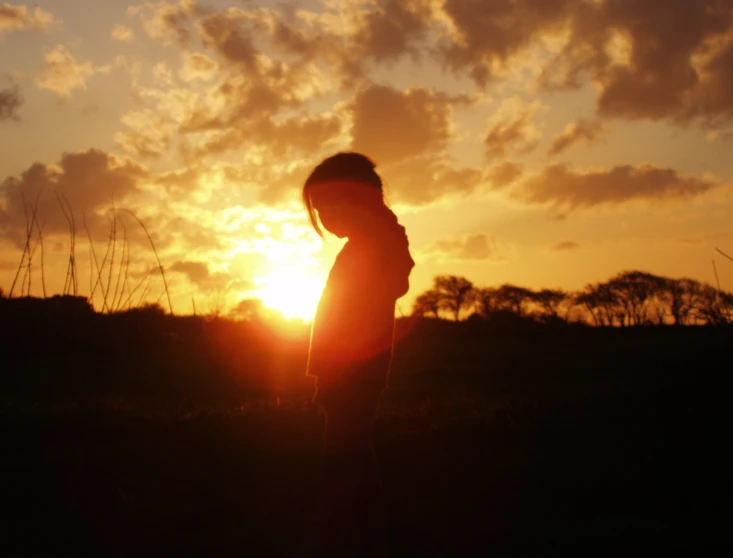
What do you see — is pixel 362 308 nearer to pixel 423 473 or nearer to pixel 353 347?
pixel 353 347

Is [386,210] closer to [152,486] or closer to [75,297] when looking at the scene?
[152,486]

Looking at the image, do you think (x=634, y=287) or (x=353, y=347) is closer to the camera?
(x=353, y=347)

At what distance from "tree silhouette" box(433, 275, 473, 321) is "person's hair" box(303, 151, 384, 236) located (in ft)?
123

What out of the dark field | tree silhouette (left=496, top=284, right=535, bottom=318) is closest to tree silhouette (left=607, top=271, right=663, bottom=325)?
tree silhouette (left=496, top=284, right=535, bottom=318)

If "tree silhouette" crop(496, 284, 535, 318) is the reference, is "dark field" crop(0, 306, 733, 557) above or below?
below

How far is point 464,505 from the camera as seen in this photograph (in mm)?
4406

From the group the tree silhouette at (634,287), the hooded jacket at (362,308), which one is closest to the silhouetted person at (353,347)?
the hooded jacket at (362,308)

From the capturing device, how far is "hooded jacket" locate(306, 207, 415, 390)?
3021mm

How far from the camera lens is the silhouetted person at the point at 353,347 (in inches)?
118

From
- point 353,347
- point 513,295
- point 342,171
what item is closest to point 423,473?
point 353,347

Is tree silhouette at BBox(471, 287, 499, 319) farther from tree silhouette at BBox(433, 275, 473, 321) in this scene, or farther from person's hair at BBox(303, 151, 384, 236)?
person's hair at BBox(303, 151, 384, 236)

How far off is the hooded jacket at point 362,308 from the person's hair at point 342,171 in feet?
0.69

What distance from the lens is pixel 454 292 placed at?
41.3 meters

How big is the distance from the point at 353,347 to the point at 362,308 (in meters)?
0.18
